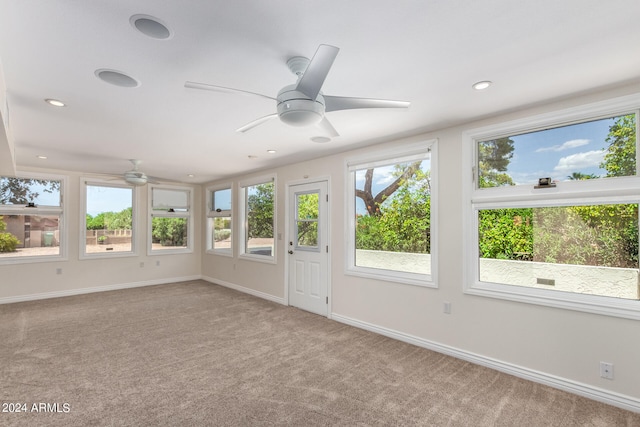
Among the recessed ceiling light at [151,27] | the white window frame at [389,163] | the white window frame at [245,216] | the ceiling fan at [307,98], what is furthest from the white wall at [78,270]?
the ceiling fan at [307,98]

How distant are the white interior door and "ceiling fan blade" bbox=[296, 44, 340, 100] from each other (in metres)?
3.00

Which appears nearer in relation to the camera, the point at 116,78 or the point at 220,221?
the point at 116,78

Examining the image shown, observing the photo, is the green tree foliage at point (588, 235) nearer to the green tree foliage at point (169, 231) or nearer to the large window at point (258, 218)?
the large window at point (258, 218)

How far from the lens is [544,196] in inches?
112

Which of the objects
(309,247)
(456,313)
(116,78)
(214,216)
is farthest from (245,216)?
(456,313)

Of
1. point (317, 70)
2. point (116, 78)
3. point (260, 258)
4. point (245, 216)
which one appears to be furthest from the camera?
point (245, 216)

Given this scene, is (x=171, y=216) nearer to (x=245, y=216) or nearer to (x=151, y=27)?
(x=245, y=216)

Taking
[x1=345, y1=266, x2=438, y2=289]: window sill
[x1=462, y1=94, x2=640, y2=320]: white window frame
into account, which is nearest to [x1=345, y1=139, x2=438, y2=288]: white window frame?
[x1=345, y1=266, x2=438, y2=289]: window sill

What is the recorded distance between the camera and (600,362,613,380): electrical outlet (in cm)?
248

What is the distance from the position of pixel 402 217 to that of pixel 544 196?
1516 mm

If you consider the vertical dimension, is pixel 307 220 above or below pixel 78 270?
above

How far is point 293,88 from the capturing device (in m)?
1.90

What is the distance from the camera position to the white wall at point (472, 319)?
2494mm

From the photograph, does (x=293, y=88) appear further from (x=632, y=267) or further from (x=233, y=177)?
(x=233, y=177)
